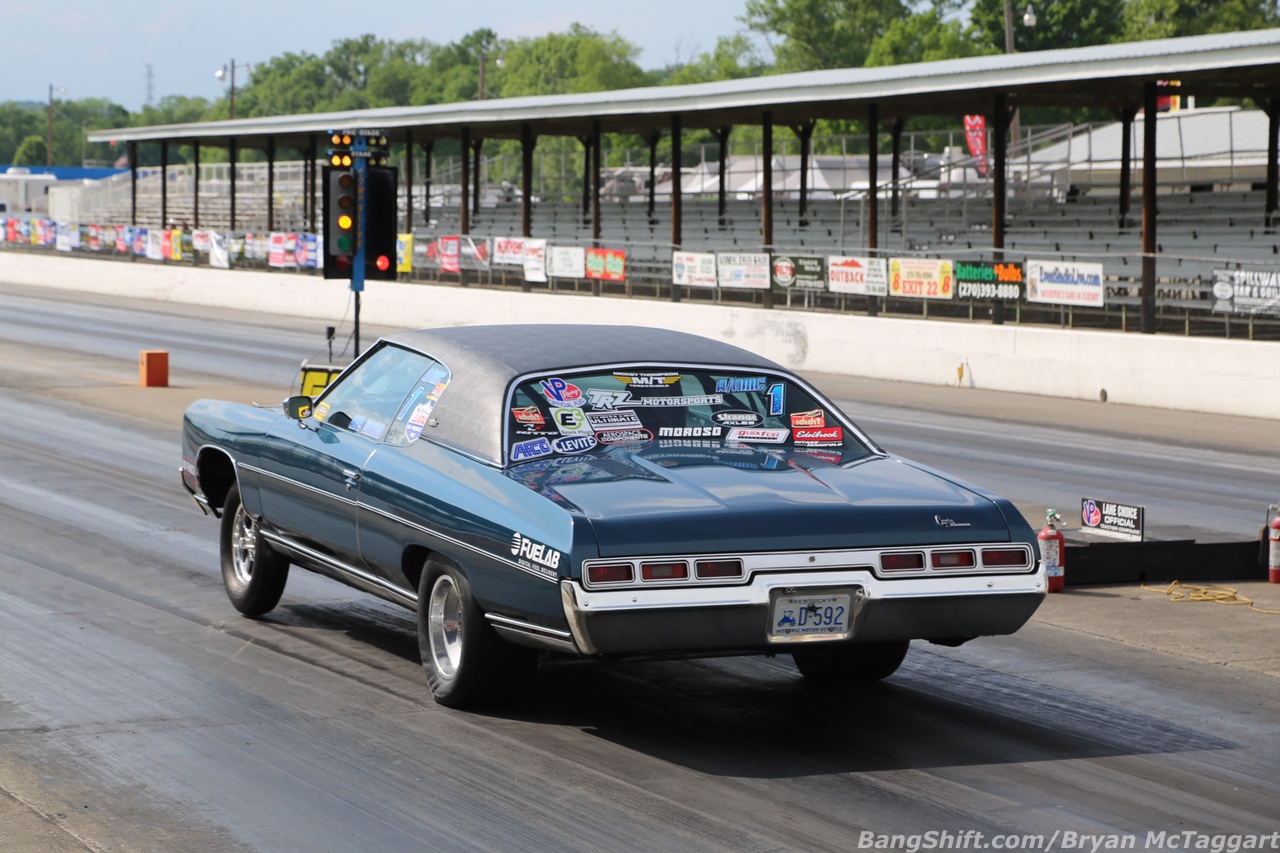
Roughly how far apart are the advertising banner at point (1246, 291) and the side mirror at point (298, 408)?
16955 mm

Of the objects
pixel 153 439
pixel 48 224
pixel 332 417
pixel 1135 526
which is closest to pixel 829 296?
pixel 153 439

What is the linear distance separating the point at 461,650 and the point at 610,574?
104cm

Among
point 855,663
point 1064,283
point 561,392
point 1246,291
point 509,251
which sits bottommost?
point 855,663

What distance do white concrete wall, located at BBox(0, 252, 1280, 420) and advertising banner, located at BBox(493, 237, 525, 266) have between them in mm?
810

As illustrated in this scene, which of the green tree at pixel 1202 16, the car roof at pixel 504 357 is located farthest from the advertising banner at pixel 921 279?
the green tree at pixel 1202 16

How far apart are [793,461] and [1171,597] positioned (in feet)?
12.8

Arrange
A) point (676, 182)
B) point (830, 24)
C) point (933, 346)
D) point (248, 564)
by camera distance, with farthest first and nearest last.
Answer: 1. point (830, 24)
2. point (676, 182)
3. point (933, 346)
4. point (248, 564)

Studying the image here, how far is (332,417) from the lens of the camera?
8172 millimetres

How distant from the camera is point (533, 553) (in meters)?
6.22

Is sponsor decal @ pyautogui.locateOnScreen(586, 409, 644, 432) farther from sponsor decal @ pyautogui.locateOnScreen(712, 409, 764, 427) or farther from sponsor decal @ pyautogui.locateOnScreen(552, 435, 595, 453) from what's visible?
sponsor decal @ pyautogui.locateOnScreen(712, 409, 764, 427)

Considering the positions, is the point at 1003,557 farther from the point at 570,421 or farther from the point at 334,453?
the point at 334,453

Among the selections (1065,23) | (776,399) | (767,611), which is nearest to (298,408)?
(776,399)

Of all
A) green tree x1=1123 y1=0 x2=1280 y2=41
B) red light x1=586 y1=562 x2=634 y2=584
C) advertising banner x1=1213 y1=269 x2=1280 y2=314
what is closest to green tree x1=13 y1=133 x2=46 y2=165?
green tree x1=1123 y1=0 x2=1280 y2=41

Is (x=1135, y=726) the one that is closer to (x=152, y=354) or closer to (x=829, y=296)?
(x=152, y=354)
